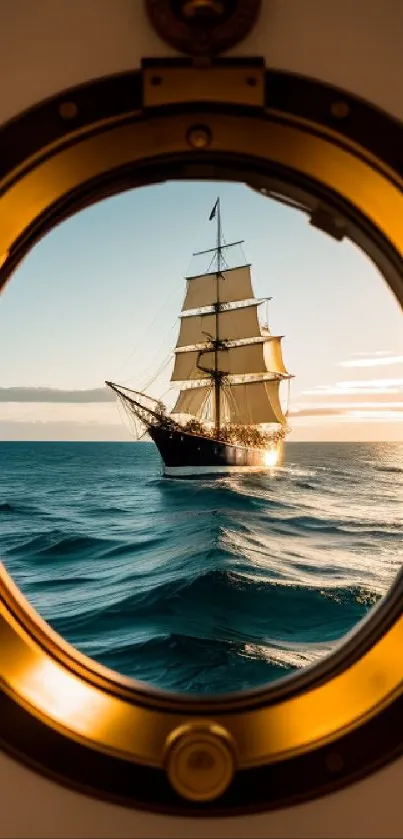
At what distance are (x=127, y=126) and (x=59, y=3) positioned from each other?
0.09 m

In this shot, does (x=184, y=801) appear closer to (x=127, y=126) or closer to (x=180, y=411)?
(x=127, y=126)

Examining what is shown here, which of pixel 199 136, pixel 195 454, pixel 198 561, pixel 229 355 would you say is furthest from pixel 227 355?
pixel 199 136

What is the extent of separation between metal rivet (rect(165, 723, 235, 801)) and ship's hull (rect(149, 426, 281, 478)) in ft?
34.4

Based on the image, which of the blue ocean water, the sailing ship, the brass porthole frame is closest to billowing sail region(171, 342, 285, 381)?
the sailing ship

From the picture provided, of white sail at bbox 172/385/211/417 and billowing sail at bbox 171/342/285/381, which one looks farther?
white sail at bbox 172/385/211/417

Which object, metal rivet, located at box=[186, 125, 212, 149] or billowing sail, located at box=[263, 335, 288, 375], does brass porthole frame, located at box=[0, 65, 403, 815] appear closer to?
metal rivet, located at box=[186, 125, 212, 149]

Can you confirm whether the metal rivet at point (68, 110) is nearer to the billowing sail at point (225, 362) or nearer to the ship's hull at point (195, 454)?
the ship's hull at point (195, 454)

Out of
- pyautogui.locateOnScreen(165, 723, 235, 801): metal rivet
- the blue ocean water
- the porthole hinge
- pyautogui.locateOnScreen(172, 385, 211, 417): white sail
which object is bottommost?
the blue ocean water

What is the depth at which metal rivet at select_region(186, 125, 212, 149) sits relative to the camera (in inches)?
17.2

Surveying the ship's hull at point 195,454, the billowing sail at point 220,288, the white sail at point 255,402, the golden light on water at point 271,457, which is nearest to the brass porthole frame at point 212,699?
the ship's hull at point 195,454

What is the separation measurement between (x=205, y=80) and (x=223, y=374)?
12.6 meters

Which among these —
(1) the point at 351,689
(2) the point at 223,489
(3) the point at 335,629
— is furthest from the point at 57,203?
(2) the point at 223,489

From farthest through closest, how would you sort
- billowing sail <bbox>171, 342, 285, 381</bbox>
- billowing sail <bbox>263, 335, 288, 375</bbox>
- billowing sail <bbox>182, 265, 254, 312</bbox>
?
billowing sail <bbox>263, 335, 288, 375</bbox> < billowing sail <bbox>171, 342, 285, 381</bbox> < billowing sail <bbox>182, 265, 254, 312</bbox>

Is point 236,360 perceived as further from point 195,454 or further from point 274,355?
point 195,454
